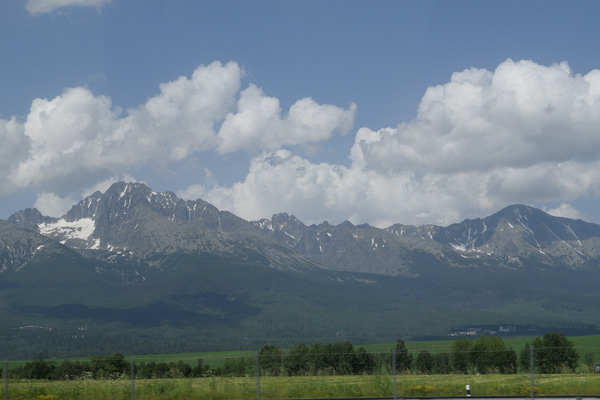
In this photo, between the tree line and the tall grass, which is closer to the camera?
the tall grass

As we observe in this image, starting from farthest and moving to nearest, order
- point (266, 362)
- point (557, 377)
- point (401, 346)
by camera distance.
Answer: point (401, 346)
point (266, 362)
point (557, 377)

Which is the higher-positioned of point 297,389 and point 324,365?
point 324,365

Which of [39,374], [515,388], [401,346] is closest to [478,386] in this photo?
[515,388]

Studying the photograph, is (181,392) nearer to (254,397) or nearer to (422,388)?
(254,397)

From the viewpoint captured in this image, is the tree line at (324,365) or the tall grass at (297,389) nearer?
the tall grass at (297,389)

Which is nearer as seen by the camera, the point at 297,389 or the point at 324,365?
the point at 297,389

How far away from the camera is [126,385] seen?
127ft

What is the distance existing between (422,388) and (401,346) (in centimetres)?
7324

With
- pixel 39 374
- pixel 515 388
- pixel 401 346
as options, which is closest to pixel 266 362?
pixel 515 388

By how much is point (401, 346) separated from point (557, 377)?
221ft

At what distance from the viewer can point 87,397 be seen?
35969 millimetres

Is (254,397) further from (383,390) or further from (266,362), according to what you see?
(266,362)

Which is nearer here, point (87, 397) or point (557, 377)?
point (87, 397)

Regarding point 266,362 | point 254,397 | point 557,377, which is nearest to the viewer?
point 254,397
